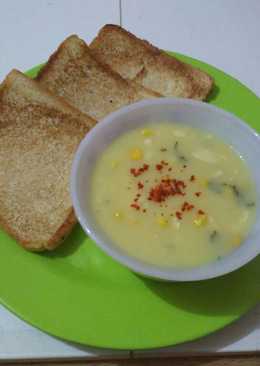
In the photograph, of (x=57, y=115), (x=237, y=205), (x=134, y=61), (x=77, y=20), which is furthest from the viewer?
(x=77, y=20)

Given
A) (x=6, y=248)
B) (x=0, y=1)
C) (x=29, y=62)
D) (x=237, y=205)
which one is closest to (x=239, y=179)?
(x=237, y=205)

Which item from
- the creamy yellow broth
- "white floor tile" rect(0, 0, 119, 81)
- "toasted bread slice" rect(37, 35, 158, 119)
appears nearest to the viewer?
the creamy yellow broth

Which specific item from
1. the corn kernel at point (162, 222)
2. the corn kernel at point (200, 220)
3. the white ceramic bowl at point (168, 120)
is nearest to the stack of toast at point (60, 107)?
the white ceramic bowl at point (168, 120)

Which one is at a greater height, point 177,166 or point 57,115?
point 57,115

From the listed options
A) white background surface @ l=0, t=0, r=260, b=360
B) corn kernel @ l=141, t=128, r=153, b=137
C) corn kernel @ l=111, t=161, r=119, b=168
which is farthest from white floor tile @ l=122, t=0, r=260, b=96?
corn kernel @ l=111, t=161, r=119, b=168

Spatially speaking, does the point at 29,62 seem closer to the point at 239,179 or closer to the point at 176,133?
the point at 176,133

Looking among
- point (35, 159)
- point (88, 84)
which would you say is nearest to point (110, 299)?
point (35, 159)

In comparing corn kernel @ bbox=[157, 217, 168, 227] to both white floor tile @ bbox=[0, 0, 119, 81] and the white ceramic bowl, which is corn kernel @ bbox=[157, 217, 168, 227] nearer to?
the white ceramic bowl
